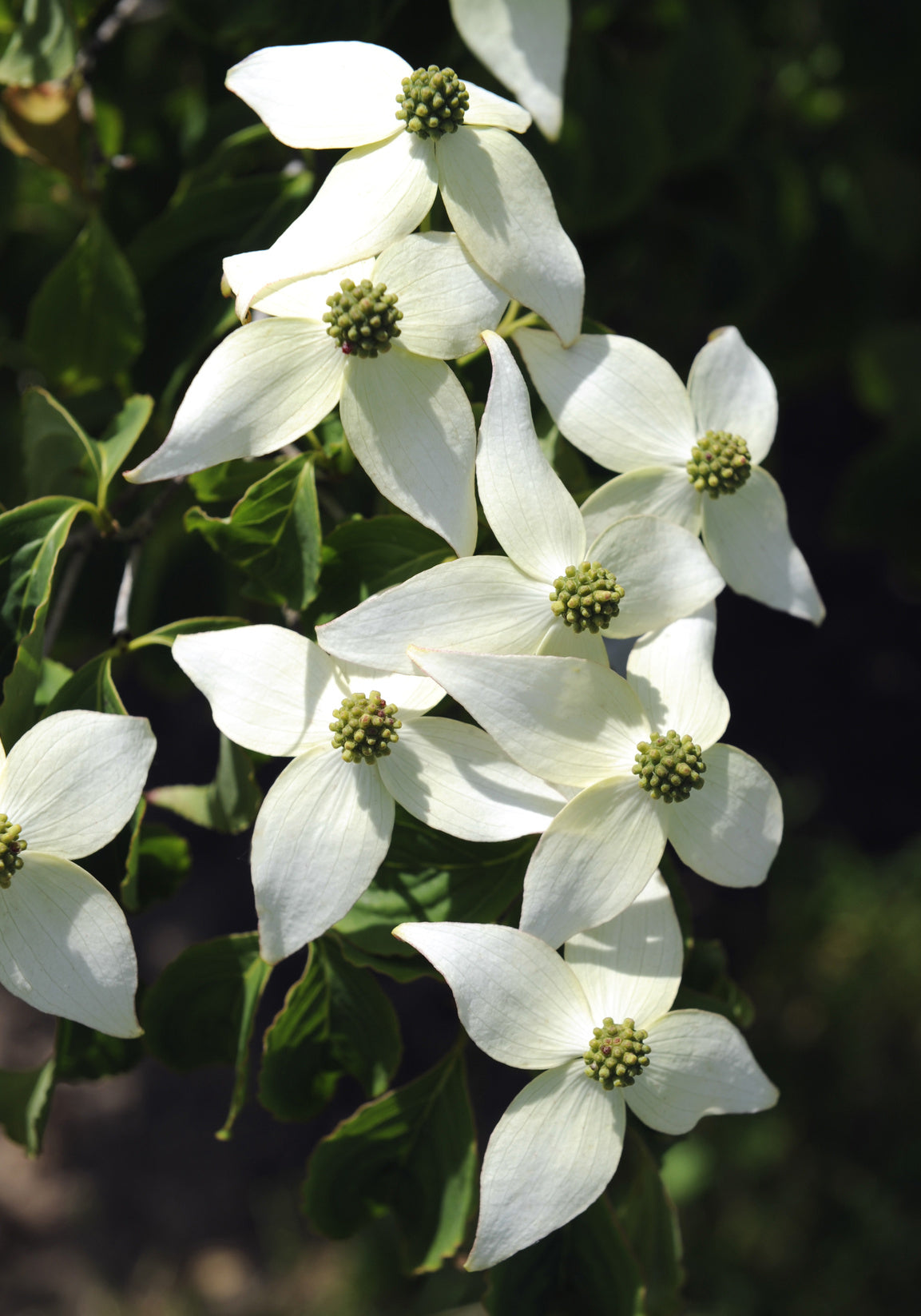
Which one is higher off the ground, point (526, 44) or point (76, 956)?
point (526, 44)

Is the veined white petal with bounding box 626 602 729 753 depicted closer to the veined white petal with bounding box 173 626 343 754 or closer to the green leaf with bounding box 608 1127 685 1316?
the veined white petal with bounding box 173 626 343 754

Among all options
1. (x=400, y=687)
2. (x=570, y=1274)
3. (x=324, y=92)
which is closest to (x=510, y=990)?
(x=400, y=687)

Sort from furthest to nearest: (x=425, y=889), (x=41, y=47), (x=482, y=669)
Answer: (x=41, y=47) < (x=425, y=889) < (x=482, y=669)

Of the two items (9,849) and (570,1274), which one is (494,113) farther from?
(570,1274)

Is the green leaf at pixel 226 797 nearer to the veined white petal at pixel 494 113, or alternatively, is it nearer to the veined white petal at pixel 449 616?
the veined white petal at pixel 449 616

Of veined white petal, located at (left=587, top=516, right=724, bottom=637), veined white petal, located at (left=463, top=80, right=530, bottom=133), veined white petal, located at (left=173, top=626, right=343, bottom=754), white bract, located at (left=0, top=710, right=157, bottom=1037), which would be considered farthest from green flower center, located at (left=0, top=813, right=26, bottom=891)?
veined white petal, located at (left=463, top=80, right=530, bottom=133)

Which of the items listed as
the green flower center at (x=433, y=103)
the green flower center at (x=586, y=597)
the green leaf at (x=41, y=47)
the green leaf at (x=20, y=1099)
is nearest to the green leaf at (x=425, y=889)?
the green flower center at (x=586, y=597)

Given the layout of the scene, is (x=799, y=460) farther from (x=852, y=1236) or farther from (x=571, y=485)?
(x=571, y=485)

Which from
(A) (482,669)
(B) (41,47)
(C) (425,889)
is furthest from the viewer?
(B) (41,47)
